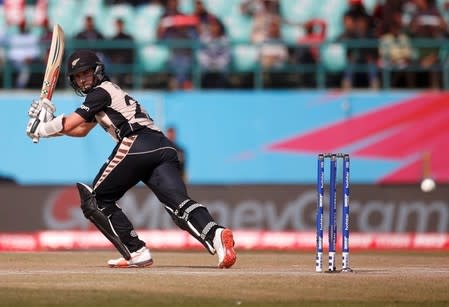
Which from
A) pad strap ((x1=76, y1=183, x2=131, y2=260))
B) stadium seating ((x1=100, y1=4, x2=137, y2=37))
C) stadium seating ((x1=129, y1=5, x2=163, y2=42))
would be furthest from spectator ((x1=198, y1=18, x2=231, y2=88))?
pad strap ((x1=76, y1=183, x2=131, y2=260))

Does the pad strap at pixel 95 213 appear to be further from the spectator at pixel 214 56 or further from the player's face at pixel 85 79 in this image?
the spectator at pixel 214 56

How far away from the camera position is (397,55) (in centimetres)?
2105

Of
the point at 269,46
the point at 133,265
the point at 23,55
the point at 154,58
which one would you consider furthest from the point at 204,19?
the point at 133,265

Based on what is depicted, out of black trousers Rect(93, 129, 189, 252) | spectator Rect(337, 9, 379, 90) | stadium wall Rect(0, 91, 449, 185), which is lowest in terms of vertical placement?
stadium wall Rect(0, 91, 449, 185)

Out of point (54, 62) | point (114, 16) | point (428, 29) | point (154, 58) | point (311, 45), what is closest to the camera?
point (54, 62)

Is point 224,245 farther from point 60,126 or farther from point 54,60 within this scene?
point 54,60

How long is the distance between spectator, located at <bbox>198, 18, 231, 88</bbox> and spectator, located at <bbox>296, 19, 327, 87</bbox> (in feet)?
3.94

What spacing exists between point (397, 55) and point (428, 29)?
94 centimetres

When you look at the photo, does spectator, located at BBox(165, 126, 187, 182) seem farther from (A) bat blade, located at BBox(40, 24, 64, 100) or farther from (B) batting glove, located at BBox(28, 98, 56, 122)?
(B) batting glove, located at BBox(28, 98, 56, 122)

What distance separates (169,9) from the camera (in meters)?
21.3

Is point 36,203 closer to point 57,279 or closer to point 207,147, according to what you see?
point 207,147

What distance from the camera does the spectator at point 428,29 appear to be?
69.7 feet

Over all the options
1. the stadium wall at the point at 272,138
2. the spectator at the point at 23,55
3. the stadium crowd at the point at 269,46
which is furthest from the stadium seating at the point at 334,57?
the spectator at the point at 23,55

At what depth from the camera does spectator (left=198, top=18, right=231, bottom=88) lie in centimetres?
2066
